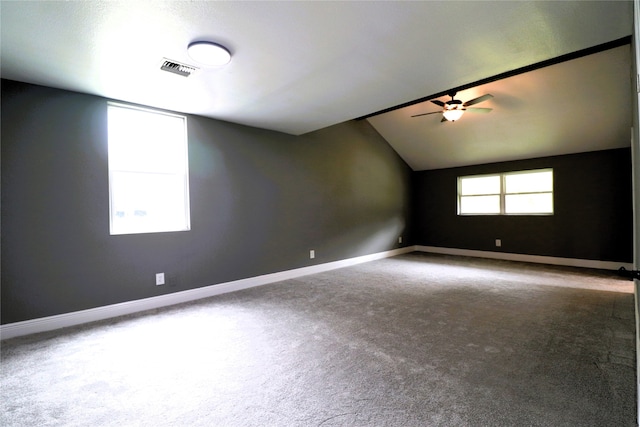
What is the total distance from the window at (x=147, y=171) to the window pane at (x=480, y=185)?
6.14 m

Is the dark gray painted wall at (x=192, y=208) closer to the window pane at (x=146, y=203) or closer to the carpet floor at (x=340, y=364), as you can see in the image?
the window pane at (x=146, y=203)

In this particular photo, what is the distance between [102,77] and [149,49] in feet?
2.59

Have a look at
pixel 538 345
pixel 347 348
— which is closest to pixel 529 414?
pixel 538 345

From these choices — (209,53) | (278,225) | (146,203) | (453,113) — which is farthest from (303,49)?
(453,113)

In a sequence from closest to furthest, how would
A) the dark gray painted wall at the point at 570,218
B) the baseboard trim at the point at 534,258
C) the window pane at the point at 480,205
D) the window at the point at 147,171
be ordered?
the window at the point at 147,171, the dark gray painted wall at the point at 570,218, the baseboard trim at the point at 534,258, the window pane at the point at 480,205

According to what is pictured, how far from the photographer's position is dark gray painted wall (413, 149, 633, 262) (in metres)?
4.77

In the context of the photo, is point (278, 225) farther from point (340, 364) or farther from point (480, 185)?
point (480, 185)

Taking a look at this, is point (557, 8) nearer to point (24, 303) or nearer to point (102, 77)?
point (102, 77)

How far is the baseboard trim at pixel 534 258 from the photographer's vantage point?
488 centimetres

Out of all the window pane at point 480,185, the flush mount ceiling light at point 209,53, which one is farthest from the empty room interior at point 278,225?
the window pane at point 480,185

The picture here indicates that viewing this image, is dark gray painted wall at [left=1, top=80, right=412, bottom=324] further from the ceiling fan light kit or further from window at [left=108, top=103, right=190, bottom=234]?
the ceiling fan light kit

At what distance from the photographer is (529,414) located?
4.84ft

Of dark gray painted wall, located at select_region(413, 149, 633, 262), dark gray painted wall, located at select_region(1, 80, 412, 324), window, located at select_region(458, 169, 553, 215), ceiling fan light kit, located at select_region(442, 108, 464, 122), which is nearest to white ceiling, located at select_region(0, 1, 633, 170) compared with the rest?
dark gray painted wall, located at select_region(1, 80, 412, 324)

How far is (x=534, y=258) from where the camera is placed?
5.67 m
